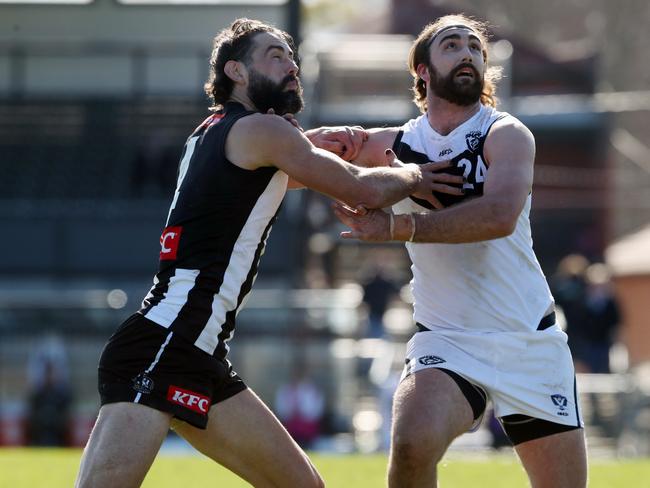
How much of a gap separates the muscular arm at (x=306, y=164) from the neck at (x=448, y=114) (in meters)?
0.42

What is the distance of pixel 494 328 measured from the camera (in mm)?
5598

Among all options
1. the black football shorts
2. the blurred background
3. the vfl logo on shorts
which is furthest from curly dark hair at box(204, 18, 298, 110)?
the blurred background

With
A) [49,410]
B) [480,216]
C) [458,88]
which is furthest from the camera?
[49,410]

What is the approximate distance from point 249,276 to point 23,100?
19177mm

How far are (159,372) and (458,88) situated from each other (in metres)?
1.79

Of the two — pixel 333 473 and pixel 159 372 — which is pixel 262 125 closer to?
pixel 159 372

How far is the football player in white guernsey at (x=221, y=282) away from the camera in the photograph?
205 inches

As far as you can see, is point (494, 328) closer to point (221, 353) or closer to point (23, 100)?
point (221, 353)

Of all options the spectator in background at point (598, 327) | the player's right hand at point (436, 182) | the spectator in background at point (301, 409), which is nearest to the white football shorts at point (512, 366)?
the player's right hand at point (436, 182)

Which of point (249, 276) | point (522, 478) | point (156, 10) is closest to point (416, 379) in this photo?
point (249, 276)

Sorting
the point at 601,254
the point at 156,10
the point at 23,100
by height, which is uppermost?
the point at 156,10

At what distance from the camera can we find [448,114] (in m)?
5.82

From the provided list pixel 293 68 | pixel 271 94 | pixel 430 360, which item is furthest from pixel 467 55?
pixel 430 360

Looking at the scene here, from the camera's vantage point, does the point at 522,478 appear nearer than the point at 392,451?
No
